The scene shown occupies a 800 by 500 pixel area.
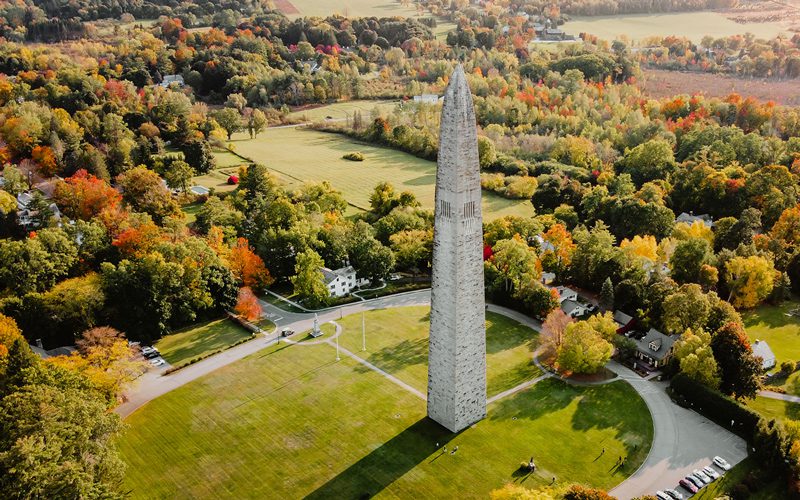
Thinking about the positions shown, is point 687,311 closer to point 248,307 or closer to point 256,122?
point 248,307

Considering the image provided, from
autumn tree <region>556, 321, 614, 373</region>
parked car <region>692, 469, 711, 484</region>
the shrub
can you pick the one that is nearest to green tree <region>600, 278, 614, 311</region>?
autumn tree <region>556, 321, 614, 373</region>

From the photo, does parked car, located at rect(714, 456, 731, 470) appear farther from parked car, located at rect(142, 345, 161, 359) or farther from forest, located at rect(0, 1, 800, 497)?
parked car, located at rect(142, 345, 161, 359)

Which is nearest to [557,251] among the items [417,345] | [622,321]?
[622,321]

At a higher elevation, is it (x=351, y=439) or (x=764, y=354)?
(x=764, y=354)

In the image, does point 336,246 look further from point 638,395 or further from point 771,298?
point 771,298

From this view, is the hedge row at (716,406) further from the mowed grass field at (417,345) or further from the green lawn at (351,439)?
the mowed grass field at (417,345)

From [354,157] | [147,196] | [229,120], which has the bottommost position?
[354,157]

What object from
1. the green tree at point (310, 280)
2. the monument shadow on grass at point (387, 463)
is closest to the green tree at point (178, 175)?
the green tree at point (310, 280)
